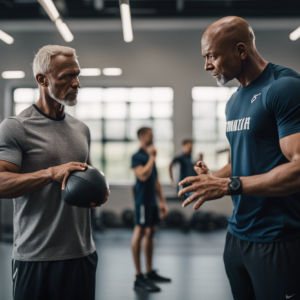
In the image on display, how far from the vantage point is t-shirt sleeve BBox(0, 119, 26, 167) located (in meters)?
1.21

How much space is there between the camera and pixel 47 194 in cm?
130

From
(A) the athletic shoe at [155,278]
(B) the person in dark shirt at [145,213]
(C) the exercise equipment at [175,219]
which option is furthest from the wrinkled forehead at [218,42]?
(C) the exercise equipment at [175,219]

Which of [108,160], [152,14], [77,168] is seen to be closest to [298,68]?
[152,14]

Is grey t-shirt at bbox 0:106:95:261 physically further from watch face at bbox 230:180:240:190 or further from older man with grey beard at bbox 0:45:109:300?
watch face at bbox 230:180:240:190

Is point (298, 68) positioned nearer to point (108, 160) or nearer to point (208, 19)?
point (208, 19)

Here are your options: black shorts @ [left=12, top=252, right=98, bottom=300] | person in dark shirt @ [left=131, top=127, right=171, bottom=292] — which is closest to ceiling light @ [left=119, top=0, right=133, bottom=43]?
person in dark shirt @ [left=131, top=127, right=171, bottom=292]

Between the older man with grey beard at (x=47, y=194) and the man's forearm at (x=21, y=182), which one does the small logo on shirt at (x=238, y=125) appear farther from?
the man's forearm at (x=21, y=182)

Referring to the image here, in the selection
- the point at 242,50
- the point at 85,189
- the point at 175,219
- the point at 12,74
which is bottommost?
the point at 175,219

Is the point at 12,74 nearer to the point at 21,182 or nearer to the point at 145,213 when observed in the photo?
the point at 145,213

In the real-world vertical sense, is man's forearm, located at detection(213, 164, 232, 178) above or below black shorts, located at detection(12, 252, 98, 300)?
above

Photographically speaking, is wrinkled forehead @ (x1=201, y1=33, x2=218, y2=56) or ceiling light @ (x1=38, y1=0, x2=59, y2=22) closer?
wrinkled forehead @ (x1=201, y1=33, x2=218, y2=56)

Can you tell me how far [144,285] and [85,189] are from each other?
2203mm

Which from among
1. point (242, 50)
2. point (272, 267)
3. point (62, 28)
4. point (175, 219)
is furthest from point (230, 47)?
point (175, 219)

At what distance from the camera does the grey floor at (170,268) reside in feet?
9.58
